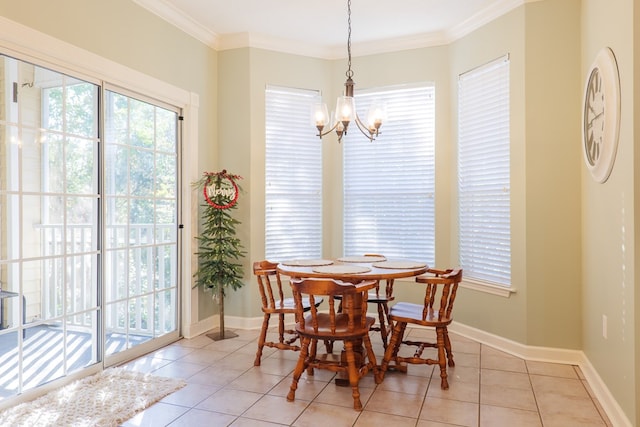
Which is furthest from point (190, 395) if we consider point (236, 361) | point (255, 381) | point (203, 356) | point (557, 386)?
point (557, 386)

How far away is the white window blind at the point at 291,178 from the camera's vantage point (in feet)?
15.1

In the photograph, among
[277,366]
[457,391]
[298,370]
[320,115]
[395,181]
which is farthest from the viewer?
[395,181]

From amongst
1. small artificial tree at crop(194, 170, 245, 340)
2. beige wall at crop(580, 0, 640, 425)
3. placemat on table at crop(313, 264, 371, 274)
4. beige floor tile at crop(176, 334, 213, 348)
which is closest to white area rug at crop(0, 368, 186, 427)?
beige floor tile at crop(176, 334, 213, 348)

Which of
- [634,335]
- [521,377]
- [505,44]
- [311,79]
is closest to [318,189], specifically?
[311,79]

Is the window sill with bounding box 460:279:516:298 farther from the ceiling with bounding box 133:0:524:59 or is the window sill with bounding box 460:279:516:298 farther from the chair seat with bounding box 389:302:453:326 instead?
the ceiling with bounding box 133:0:524:59

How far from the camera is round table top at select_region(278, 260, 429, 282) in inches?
116

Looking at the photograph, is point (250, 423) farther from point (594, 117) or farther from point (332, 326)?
point (594, 117)

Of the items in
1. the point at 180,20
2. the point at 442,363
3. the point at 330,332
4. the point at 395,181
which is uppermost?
the point at 180,20

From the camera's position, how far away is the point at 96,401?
271 cm

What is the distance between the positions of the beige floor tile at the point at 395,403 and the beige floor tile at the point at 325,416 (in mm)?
150

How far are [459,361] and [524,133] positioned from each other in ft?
6.32

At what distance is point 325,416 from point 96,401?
143cm

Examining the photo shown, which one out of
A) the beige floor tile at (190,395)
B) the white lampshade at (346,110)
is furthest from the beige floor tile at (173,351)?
the white lampshade at (346,110)

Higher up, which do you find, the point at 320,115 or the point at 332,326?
the point at 320,115
